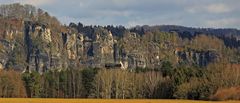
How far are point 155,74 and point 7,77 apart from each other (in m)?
39.5

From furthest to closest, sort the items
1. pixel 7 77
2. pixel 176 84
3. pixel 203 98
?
pixel 7 77 → pixel 176 84 → pixel 203 98

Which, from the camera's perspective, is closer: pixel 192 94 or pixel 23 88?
pixel 192 94

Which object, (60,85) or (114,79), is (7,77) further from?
(114,79)

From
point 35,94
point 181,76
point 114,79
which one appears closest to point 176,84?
point 181,76

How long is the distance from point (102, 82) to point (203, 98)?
37771mm

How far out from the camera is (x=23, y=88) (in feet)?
456

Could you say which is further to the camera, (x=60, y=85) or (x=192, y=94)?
(x=60, y=85)

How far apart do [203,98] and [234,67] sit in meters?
20.3

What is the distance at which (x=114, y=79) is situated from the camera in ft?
470

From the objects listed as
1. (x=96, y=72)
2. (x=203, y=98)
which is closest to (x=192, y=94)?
(x=203, y=98)

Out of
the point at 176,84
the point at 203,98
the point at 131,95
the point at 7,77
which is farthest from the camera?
the point at 7,77

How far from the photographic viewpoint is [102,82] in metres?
141

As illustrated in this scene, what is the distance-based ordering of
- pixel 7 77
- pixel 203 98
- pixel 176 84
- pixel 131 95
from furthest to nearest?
pixel 7 77, pixel 131 95, pixel 176 84, pixel 203 98

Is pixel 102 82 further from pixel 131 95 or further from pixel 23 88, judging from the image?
pixel 23 88
